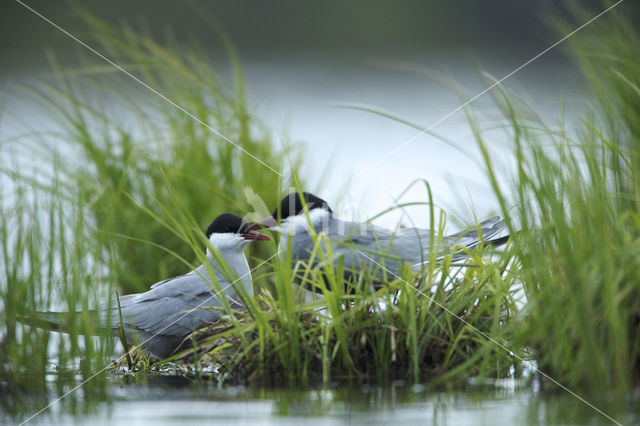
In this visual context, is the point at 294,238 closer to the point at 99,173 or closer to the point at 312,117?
the point at 99,173

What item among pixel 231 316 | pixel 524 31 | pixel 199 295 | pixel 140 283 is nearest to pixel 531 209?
pixel 231 316

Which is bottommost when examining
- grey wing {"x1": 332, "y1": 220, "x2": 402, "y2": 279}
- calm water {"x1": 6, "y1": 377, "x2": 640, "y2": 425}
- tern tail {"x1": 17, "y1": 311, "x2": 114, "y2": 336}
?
calm water {"x1": 6, "y1": 377, "x2": 640, "y2": 425}

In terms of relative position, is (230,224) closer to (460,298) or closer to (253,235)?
→ (253,235)

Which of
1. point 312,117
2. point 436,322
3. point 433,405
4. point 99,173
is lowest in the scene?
point 433,405

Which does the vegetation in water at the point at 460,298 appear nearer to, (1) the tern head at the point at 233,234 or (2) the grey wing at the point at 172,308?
(2) the grey wing at the point at 172,308

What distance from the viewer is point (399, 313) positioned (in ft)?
12.0

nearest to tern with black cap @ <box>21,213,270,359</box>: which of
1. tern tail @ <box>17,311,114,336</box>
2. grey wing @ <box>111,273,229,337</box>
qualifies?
grey wing @ <box>111,273,229,337</box>

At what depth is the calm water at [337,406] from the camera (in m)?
2.91

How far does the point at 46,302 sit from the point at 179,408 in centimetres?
85

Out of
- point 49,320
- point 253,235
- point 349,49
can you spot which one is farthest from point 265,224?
point 349,49

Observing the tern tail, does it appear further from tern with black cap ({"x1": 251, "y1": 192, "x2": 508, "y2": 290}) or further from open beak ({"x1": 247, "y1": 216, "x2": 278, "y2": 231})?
open beak ({"x1": 247, "y1": 216, "x2": 278, "y2": 231})

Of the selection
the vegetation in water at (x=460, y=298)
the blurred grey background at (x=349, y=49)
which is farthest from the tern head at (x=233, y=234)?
the blurred grey background at (x=349, y=49)

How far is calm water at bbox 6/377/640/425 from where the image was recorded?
291 centimetres

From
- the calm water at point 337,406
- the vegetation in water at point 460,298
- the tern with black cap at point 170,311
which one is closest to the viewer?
the calm water at point 337,406
